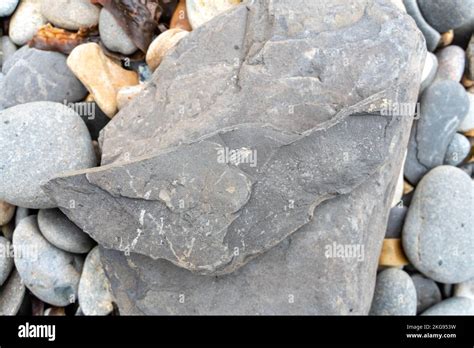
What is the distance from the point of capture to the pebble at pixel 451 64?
3.18 meters

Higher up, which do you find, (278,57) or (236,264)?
(278,57)

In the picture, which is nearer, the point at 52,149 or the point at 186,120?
the point at 186,120

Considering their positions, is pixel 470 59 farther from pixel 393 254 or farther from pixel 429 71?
pixel 393 254

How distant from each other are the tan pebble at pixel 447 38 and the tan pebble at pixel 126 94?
6.74ft

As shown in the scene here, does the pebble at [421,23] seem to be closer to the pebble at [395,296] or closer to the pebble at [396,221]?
the pebble at [396,221]

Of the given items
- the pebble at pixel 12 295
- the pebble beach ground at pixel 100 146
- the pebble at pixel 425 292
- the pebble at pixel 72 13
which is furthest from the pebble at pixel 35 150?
the pebble at pixel 425 292

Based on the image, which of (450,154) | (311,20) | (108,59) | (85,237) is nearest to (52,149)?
(85,237)

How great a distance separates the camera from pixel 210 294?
249 cm

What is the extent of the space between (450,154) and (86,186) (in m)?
2.23

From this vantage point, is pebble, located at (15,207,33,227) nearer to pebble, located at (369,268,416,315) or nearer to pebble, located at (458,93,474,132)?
pebble, located at (369,268,416,315)

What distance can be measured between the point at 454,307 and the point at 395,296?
1.31 feet

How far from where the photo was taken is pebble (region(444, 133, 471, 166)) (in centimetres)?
304

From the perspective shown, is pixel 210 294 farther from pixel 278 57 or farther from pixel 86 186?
pixel 278 57

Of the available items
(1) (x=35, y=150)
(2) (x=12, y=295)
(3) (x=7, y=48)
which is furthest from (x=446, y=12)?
(2) (x=12, y=295)
